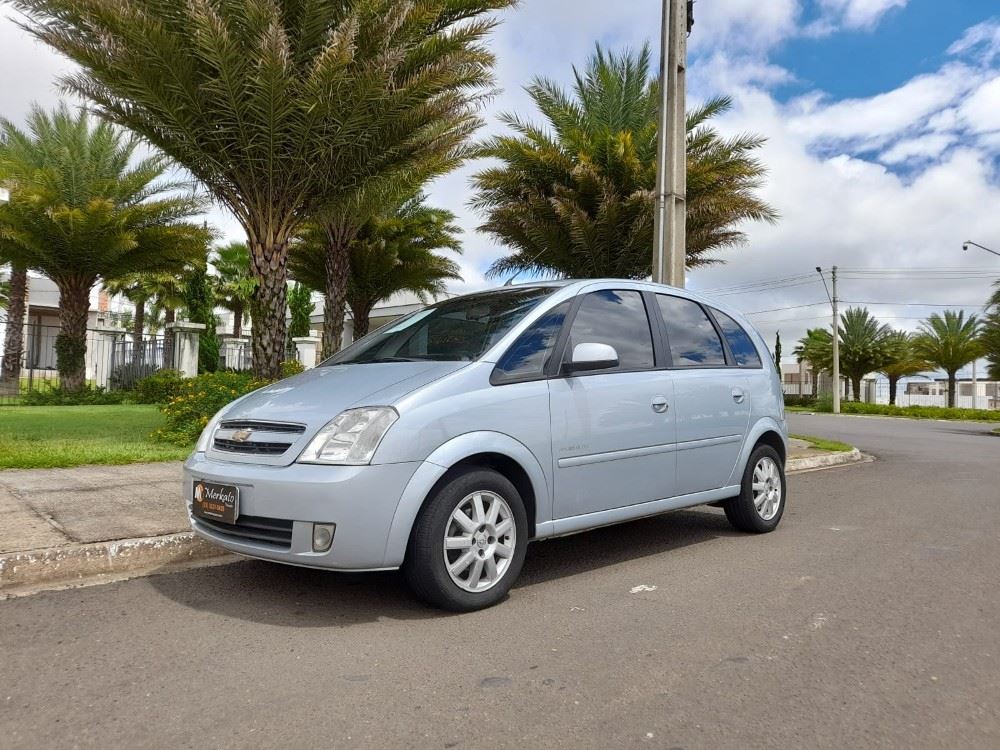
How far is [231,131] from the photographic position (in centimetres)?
1066

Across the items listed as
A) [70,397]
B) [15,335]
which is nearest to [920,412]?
[70,397]

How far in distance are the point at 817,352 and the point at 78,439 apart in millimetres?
45179

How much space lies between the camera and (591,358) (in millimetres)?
Answer: 4488

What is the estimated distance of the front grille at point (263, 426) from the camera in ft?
13.1

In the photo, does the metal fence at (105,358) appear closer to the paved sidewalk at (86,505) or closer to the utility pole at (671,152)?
the paved sidewalk at (86,505)

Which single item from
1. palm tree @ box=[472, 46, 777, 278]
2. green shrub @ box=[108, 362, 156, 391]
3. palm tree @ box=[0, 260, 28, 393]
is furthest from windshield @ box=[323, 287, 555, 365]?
palm tree @ box=[0, 260, 28, 393]

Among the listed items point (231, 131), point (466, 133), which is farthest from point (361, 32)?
point (466, 133)

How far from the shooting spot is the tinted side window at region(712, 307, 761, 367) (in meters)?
6.03

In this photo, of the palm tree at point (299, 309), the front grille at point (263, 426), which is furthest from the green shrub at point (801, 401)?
the front grille at point (263, 426)

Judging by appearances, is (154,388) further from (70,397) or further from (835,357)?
(835,357)

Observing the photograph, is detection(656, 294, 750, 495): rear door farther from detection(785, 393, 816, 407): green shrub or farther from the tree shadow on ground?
detection(785, 393, 816, 407): green shrub

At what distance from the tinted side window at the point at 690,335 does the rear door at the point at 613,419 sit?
23 centimetres

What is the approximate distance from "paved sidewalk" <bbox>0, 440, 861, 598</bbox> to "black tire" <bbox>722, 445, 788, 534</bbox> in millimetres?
3497

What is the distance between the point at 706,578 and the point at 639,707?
1.96 meters
